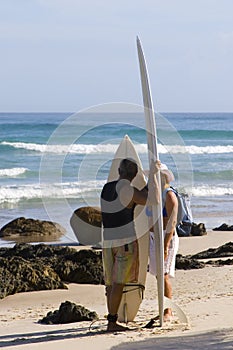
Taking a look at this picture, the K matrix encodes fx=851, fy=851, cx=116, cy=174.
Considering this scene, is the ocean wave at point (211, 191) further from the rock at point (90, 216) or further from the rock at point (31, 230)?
the rock at point (90, 216)

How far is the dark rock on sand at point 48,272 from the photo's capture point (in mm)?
11156

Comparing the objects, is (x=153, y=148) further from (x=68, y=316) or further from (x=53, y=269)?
(x=53, y=269)

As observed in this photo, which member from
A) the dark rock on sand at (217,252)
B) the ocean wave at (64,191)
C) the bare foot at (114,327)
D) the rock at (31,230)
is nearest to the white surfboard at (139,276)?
the bare foot at (114,327)

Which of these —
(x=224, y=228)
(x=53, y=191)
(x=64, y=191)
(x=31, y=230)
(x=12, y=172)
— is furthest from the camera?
(x=12, y=172)

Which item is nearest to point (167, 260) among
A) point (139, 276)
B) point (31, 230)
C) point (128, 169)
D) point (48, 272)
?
point (139, 276)

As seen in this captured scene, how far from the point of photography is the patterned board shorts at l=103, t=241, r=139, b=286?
8.45 m

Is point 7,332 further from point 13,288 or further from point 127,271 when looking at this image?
point 13,288

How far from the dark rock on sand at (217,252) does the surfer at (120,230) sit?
5565 mm

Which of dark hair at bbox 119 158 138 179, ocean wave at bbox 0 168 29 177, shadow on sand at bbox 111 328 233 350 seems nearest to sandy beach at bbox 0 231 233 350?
shadow on sand at bbox 111 328 233 350

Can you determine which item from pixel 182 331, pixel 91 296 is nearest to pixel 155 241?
pixel 182 331

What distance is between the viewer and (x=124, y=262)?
8453 millimetres

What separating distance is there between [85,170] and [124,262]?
19.1 m

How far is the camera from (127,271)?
847 centimetres

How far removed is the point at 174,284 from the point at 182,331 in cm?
327
